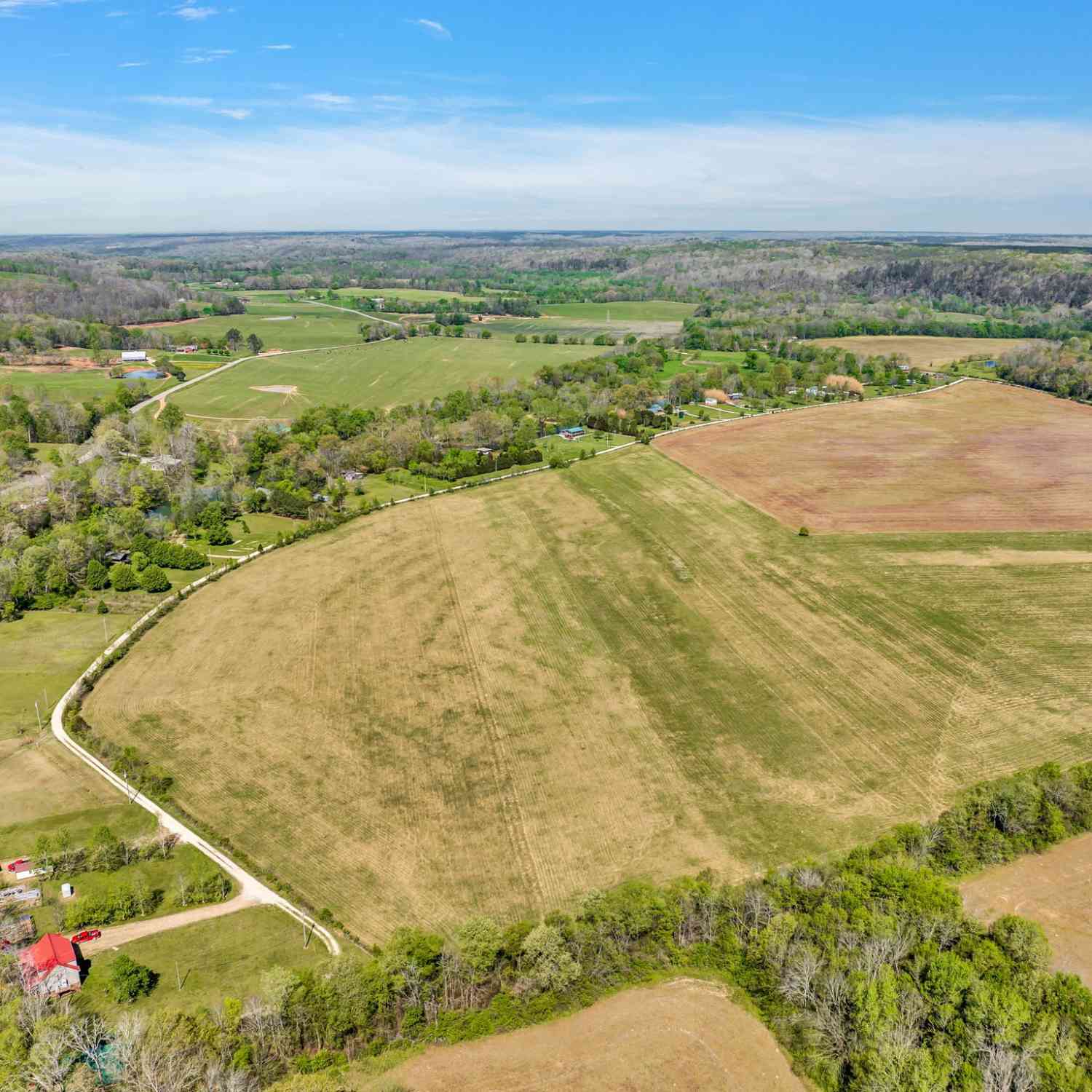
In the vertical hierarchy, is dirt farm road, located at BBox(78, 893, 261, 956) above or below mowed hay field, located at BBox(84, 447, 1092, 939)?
below

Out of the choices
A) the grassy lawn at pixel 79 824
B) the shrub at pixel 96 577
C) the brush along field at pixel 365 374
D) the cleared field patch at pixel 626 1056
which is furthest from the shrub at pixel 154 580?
the brush along field at pixel 365 374

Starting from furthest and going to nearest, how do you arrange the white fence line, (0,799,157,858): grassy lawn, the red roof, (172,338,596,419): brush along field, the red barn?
(172,338,596,419): brush along field, (0,799,157,858): grassy lawn, the white fence line, the red roof, the red barn

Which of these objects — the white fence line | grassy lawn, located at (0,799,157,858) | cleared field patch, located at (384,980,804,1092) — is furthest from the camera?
grassy lawn, located at (0,799,157,858)

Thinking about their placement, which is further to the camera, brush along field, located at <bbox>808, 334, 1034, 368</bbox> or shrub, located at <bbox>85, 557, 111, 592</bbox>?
brush along field, located at <bbox>808, 334, 1034, 368</bbox>

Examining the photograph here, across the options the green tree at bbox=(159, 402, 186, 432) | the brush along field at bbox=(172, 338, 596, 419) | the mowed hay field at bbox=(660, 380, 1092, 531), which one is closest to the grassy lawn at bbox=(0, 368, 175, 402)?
the brush along field at bbox=(172, 338, 596, 419)

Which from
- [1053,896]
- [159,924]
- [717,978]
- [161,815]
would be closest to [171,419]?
[161,815]

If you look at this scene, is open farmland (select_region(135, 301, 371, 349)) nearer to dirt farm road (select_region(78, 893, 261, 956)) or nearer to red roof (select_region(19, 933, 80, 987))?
dirt farm road (select_region(78, 893, 261, 956))

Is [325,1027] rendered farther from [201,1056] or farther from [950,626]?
[950,626]

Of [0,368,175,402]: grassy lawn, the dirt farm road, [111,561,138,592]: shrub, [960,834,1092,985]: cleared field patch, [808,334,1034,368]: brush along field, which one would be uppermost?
[808,334,1034,368]: brush along field
